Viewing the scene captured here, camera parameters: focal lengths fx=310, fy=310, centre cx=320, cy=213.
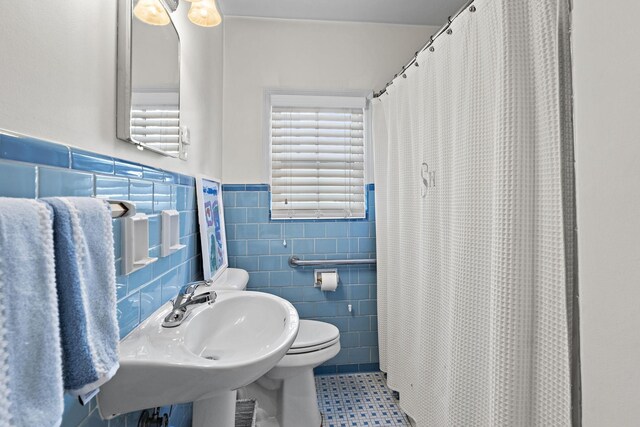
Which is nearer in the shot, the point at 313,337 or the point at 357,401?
the point at 313,337

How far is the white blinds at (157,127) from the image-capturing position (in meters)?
0.93

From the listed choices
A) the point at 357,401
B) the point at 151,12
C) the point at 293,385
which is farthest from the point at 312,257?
the point at 151,12

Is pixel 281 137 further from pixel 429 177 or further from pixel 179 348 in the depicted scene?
pixel 179 348

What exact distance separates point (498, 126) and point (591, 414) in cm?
73

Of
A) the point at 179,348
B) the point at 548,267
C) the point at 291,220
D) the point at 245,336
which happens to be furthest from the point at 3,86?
the point at 291,220

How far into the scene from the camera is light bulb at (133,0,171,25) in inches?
37.2

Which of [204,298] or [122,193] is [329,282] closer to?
[204,298]

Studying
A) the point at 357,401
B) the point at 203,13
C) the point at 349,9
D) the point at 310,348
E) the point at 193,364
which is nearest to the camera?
the point at 193,364

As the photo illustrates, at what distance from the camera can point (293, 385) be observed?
163 centimetres

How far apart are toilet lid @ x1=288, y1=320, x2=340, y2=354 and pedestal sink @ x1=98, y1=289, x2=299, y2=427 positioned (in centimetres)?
46

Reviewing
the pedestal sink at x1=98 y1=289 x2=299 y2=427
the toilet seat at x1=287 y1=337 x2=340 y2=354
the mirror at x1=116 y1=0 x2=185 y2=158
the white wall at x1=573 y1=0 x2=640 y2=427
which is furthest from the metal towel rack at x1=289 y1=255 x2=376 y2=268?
the white wall at x1=573 y1=0 x2=640 y2=427

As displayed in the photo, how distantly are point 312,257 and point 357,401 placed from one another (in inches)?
36.3

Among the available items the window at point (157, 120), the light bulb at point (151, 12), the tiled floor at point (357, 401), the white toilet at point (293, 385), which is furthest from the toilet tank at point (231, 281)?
the light bulb at point (151, 12)

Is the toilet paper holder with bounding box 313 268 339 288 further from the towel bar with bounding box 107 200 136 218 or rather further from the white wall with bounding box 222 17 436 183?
the towel bar with bounding box 107 200 136 218
